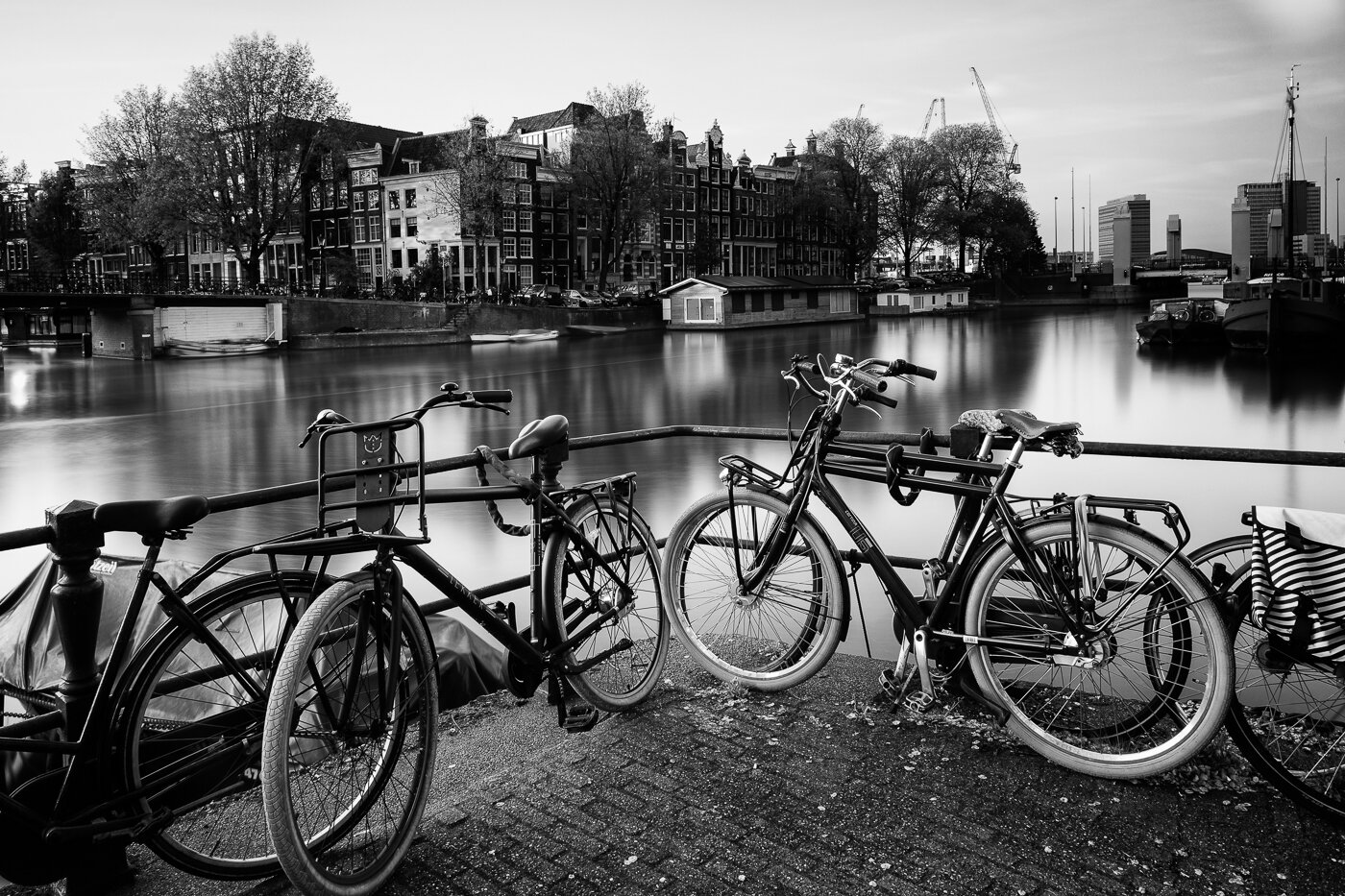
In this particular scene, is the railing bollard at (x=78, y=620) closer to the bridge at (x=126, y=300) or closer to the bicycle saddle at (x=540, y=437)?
the bicycle saddle at (x=540, y=437)

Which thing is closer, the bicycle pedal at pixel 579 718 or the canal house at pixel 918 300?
the bicycle pedal at pixel 579 718

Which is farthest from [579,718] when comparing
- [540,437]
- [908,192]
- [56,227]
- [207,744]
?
[908,192]

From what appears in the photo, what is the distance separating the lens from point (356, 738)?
114 inches

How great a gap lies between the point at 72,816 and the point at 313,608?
2.36 ft

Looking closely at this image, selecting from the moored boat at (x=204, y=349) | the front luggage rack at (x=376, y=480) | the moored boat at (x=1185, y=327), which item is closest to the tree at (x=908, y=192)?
the moored boat at (x=1185, y=327)

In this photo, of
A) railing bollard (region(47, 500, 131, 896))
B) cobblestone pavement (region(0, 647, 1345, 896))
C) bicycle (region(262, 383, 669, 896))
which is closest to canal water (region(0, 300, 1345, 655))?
cobblestone pavement (region(0, 647, 1345, 896))

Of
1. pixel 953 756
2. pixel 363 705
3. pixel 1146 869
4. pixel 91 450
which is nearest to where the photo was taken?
pixel 1146 869

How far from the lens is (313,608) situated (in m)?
2.64

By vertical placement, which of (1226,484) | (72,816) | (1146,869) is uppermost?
(72,816)

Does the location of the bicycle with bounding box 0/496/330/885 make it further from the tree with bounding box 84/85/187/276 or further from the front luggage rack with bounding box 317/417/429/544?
the tree with bounding box 84/85/187/276

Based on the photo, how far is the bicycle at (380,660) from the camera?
2.65 metres

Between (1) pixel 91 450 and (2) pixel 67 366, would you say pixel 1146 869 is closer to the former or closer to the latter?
(1) pixel 91 450

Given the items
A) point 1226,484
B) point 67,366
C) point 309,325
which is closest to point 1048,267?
point 309,325

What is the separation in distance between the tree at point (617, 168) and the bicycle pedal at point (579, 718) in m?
64.5
